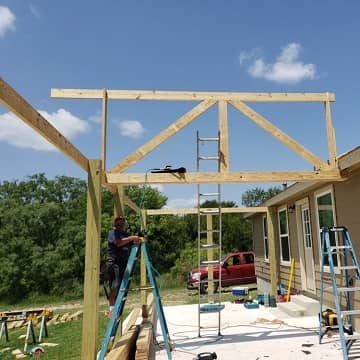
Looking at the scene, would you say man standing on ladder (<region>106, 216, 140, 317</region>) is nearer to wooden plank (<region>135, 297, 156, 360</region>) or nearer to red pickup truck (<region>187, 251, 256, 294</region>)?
wooden plank (<region>135, 297, 156, 360</region>)

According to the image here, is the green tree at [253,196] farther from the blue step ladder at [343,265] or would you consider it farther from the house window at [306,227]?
the blue step ladder at [343,265]

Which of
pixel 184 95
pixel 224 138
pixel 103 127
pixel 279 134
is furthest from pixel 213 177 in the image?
pixel 103 127

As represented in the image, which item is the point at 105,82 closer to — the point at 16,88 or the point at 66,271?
the point at 16,88

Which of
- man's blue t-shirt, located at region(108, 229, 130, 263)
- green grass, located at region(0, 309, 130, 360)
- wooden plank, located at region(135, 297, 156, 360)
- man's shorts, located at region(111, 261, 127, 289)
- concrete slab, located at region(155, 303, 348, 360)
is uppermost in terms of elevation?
man's blue t-shirt, located at region(108, 229, 130, 263)

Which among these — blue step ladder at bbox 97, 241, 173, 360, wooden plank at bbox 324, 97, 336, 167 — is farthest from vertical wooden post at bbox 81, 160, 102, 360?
wooden plank at bbox 324, 97, 336, 167

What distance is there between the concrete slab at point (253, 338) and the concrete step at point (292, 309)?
121mm

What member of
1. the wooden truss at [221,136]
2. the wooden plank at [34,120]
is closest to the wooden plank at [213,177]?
the wooden truss at [221,136]

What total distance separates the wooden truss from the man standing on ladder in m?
0.72

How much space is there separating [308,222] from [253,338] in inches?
131

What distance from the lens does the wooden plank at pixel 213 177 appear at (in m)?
4.73

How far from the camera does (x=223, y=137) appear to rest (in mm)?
5008

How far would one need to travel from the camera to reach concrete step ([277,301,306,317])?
705 cm

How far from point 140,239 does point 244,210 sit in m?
6.70

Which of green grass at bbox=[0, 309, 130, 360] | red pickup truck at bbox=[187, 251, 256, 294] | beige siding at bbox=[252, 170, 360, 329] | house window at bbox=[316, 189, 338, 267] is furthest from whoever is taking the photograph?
red pickup truck at bbox=[187, 251, 256, 294]
